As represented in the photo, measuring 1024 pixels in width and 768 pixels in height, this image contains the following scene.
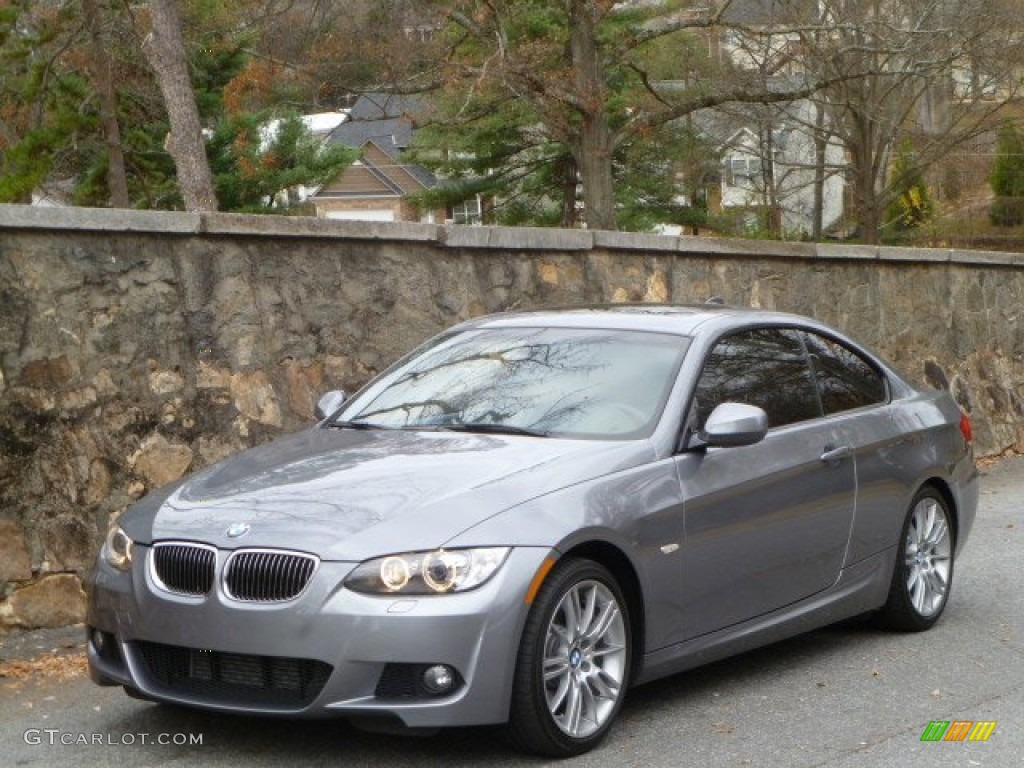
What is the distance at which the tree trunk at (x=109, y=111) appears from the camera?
25250 millimetres

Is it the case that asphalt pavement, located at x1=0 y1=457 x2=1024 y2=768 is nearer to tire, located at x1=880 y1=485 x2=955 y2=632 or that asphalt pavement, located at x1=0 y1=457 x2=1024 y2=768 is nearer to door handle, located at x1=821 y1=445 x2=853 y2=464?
tire, located at x1=880 y1=485 x2=955 y2=632

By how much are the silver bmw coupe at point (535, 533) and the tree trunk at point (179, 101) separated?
1054cm

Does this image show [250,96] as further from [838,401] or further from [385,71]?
[838,401]

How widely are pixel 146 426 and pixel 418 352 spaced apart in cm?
199

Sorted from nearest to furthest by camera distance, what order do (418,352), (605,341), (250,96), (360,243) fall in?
(605,341)
(418,352)
(360,243)
(250,96)

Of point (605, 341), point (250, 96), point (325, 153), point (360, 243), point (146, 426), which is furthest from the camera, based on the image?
point (325, 153)

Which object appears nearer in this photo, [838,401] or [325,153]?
[838,401]

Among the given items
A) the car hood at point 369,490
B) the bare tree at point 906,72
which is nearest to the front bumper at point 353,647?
the car hood at point 369,490

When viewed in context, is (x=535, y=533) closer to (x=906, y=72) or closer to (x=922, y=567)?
(x=922, y=567)

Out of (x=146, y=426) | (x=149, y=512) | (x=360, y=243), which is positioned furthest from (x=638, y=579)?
(x=360, y=243)

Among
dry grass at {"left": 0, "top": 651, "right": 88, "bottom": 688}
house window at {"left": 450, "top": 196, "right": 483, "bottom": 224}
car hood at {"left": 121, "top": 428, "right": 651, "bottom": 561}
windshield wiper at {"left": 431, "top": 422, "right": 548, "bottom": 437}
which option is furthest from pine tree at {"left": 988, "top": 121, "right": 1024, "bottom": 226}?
car hood at {"left": 121, "top": 428, "right": 651, "bottom": 561}

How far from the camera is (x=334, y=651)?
199 inches

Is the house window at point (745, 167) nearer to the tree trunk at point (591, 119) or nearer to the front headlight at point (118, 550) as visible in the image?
the tree trunk at point (591, 119)

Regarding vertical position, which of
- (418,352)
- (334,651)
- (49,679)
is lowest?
(49,679)
